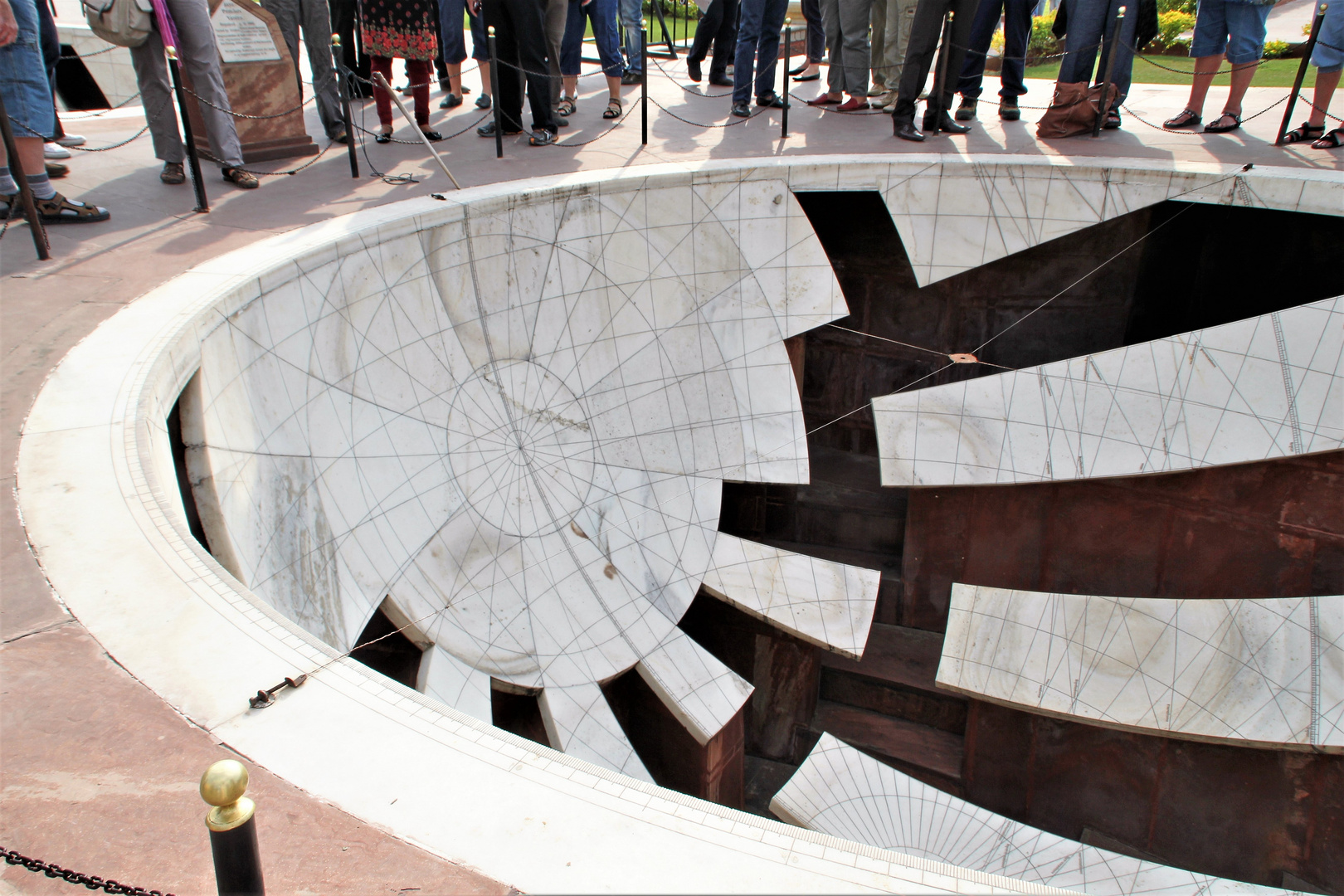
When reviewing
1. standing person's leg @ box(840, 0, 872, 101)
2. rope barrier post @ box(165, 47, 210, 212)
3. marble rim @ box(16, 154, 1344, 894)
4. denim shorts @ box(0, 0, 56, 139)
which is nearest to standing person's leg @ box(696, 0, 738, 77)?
standing person's leg @ box(840, 0, 872, 101)

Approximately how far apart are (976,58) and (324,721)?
24.5 ft

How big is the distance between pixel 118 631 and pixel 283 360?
2287 mm

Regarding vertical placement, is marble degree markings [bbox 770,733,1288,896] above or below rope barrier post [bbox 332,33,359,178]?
below

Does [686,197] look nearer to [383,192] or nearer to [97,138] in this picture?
[383,192]

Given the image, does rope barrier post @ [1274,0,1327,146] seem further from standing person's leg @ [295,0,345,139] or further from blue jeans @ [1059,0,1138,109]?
standing person's leg @ [295,0,345,139]

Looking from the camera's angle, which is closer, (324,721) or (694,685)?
(324,721)

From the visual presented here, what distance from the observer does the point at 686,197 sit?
586 cm

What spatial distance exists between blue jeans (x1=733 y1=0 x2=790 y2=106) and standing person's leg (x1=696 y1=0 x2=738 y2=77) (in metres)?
0.77

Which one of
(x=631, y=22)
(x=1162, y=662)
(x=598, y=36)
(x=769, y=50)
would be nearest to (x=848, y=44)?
(x=769, y=50)

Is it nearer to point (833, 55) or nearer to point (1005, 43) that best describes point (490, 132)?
point (833, 55)

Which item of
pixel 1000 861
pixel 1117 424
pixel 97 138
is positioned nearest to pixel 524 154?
pixel 97 138

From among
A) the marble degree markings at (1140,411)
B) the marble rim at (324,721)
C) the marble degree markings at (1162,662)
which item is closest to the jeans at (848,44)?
the marble degree markings at (1140,411)

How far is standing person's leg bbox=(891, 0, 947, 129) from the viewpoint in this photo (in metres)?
6.41

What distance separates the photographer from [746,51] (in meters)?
7.48
